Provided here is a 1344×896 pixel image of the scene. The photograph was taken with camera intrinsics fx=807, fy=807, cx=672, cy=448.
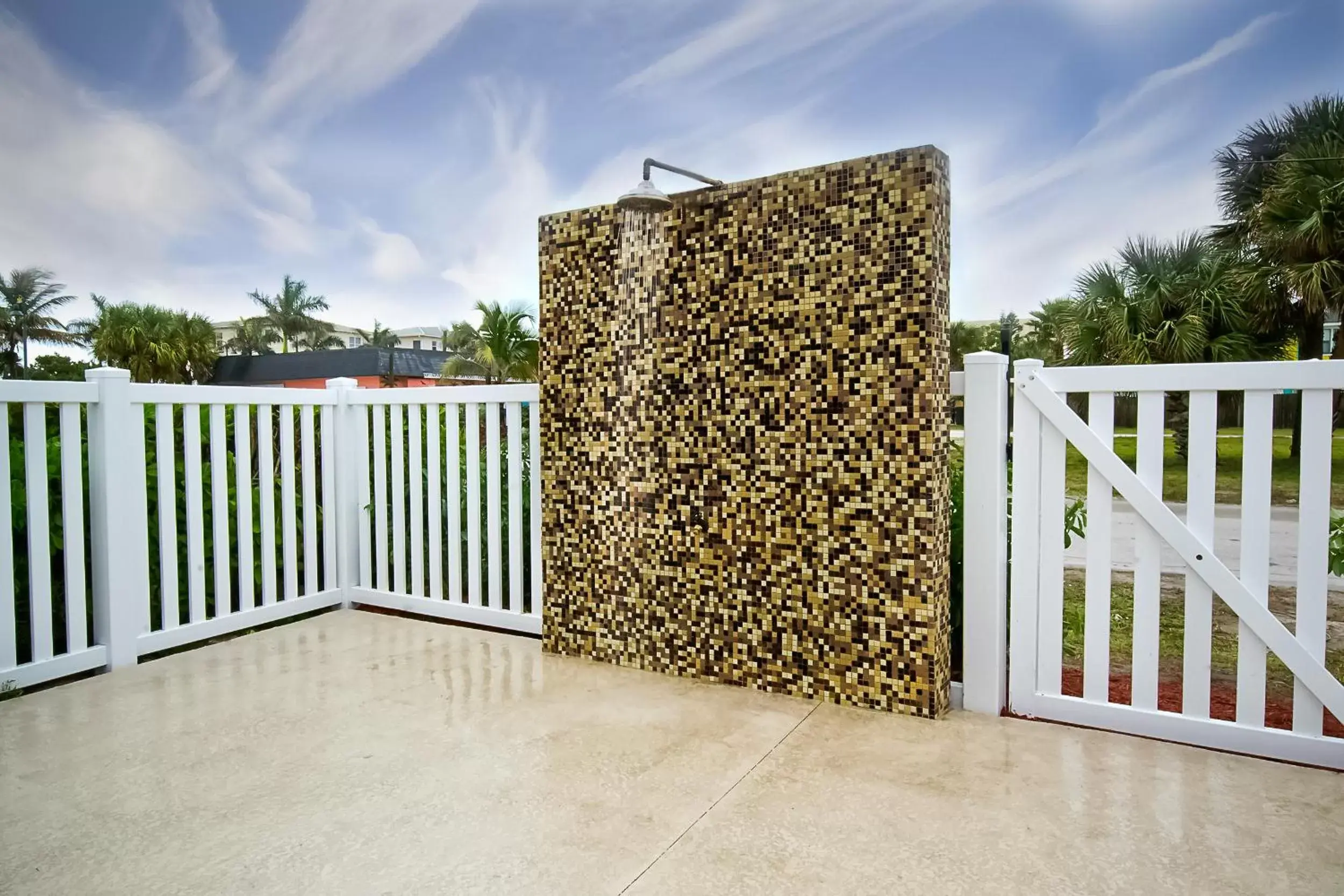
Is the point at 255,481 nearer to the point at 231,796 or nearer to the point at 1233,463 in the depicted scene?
the point at 231,796

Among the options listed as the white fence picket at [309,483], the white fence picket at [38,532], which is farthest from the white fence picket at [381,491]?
the white fence picket at [38,532]

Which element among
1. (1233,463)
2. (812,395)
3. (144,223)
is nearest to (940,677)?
(812,395)

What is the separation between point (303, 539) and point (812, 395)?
3064 mm

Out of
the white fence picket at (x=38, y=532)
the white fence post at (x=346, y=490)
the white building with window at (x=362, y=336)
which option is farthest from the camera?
the white building with window at (x=362, y=336)

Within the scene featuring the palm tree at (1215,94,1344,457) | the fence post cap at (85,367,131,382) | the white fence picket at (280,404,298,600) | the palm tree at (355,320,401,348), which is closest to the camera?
the fence post cap at (85,367,131,382)

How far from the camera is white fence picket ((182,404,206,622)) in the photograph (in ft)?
11.9

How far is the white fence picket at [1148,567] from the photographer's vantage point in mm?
2514

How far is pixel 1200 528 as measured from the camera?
2.43 meters

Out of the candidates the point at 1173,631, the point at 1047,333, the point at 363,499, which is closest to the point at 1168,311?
the point at 1173,631

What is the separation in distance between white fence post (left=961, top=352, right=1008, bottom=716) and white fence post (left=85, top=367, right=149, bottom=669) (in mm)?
3345

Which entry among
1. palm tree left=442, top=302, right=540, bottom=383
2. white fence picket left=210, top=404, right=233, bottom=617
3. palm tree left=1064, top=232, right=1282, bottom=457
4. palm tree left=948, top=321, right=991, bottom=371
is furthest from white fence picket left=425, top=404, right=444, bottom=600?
palm tree left=948, top=321, right=991, bottom=371

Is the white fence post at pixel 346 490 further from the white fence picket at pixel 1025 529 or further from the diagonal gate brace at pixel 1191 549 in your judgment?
the diagonal gate brace at pixel 1191 549

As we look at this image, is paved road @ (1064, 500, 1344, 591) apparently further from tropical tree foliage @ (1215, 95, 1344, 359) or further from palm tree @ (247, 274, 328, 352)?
palm tree @ (247, 274, 328, 352)

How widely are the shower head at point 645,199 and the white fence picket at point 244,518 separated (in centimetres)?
223
